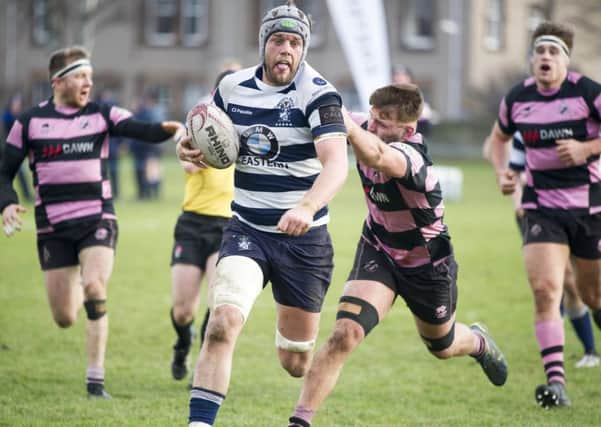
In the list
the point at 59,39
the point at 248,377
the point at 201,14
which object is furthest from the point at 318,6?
the point at 248,377

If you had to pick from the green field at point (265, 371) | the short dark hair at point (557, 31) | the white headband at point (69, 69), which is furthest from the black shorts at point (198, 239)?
the short dark hair at point (557, 31)

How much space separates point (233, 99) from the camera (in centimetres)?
630

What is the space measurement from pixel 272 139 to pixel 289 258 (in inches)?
28.4

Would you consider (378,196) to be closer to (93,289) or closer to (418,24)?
(93,289)

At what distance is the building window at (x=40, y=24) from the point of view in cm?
5397

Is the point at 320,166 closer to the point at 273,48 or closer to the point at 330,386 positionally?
the point at 273,48

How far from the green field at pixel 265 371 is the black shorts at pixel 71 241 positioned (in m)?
0.98

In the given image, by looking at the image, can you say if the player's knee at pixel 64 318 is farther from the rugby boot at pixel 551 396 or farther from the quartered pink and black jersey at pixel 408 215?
the rugby boot at pixel 551 396

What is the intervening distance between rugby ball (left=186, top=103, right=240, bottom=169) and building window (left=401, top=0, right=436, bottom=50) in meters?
44.5

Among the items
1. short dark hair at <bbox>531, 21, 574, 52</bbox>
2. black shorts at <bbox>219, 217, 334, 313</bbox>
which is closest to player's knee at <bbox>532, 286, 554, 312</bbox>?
short dark hair at <bbox>531, 21, 574, 52</bbox>

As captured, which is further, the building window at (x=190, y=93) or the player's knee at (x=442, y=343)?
the building window at (x=190, y=93)

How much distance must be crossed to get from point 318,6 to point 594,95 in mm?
43767

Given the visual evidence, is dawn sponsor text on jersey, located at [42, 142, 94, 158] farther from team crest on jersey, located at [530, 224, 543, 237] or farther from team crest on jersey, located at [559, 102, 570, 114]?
team crest on jersey, located at [559, 102, 570, 114]

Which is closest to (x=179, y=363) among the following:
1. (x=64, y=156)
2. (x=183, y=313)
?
(x=183, y=313)
